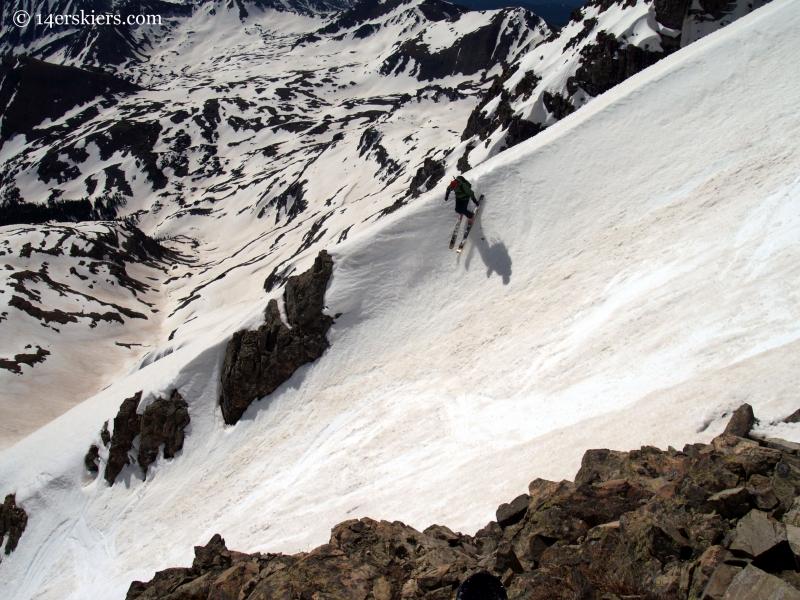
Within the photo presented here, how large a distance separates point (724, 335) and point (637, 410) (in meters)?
3.37

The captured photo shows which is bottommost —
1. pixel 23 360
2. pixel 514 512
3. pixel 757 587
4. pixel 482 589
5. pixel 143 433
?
pixel 514 512

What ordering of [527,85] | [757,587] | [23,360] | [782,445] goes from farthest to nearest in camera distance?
[23,360] → [527,85] → [782,445] → [757,587]

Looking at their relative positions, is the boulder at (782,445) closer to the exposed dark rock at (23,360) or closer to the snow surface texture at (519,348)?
the snow surface texture at (519,348)

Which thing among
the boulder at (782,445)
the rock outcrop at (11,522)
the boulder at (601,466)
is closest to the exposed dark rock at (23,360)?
the rock outcrop at (11,522)

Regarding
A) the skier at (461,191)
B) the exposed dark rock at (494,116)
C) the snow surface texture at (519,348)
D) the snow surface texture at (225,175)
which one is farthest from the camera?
the snow surface texture at (225,175)

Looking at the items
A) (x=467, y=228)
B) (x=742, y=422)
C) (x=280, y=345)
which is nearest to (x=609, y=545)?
(x=742, y=422)

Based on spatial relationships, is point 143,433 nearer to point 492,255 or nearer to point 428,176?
point 492,255

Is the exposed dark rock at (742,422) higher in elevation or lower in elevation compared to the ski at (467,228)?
lower

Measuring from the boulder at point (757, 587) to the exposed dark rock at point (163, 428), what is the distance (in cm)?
2492

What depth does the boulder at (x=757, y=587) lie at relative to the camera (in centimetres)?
502

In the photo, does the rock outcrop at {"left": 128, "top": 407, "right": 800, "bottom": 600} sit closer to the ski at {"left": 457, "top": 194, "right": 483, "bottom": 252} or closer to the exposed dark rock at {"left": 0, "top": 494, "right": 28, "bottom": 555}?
the ski at {"left": 457, "top": 194, "right": 483, "bottom": 252}

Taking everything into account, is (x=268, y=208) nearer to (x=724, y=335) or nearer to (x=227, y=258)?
(x=227, y=258)

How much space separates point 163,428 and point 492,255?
20.0 m

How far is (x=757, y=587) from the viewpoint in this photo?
17.3 ft
